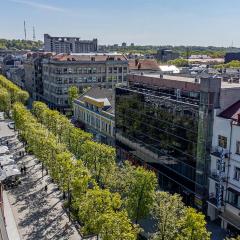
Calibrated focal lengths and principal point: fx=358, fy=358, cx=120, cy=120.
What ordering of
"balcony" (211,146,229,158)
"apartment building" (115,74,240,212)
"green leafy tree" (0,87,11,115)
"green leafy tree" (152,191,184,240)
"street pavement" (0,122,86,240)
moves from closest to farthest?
1. "green leafy tree" (152,191,184,240)
2. "balcony" (211,146,229,158)
3. "street pavement" (0,122,86,240)
4. "apartment building" (115,74,240,212)
5. "green leafy tree" (0,87,11,115)

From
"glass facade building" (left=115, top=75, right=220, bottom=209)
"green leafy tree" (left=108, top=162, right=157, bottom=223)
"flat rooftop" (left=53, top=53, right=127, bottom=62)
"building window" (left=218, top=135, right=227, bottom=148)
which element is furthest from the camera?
"flat rooftop" (left=53, top=53, right=127, bottom=62)

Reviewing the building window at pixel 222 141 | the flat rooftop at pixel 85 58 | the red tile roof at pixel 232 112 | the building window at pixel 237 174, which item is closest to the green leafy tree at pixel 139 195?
the building window at pixel 222 141

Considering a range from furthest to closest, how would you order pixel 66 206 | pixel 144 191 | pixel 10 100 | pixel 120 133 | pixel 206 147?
pixel 10 100
pixel 120 133
pixel 66 206
pixel 206 147
pixel 144 191

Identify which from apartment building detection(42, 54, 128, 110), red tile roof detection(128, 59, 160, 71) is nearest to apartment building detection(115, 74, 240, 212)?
apartment building detection(42, 54, 128, 110)

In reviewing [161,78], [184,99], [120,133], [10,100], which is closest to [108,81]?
[10,100]

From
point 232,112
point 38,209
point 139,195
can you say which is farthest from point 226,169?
point 38,209

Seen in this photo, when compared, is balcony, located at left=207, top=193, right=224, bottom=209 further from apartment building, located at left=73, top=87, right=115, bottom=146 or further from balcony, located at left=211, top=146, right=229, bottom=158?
apartment building, located at left=73, top=87, right=115, bottom=146

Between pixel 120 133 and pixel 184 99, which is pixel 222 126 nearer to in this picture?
pixel 184 99
